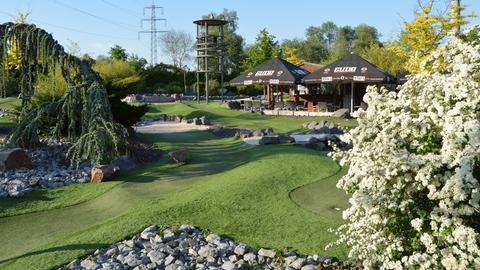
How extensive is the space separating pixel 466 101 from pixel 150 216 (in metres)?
4.30

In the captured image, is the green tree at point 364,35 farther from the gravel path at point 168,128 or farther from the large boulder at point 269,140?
the large boulder at point 269,140

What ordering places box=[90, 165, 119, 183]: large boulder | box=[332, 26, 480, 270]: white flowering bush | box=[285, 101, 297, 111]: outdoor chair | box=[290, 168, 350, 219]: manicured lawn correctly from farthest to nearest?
box=[285, 101, 297, 111]: outdoor chair → box=[90, 165, 119, 183]: large boulder → box=[290, 168, 350, 219]: manicured lawn → box=[332, 26, 480, 270]: white flowering bush

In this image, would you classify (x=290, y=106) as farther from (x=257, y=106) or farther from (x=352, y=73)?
(x=352, y=73)

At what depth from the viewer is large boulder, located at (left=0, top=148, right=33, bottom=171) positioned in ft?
31.4

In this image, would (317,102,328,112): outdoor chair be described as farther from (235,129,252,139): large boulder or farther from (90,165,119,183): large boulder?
(90,165,119,183): large boulder

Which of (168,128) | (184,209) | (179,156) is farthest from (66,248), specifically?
(168,128)

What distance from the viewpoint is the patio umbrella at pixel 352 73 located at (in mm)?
19344

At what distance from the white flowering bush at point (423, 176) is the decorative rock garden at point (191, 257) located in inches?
33.0

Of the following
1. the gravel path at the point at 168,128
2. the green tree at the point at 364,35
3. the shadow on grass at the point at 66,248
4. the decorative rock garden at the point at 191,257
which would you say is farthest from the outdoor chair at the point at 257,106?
the green tree at the point at 364,35

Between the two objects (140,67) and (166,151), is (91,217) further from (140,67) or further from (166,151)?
(140,67)

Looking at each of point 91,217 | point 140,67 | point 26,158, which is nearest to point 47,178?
point 26,158

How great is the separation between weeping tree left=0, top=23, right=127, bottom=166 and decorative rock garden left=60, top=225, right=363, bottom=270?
4382 millimetres

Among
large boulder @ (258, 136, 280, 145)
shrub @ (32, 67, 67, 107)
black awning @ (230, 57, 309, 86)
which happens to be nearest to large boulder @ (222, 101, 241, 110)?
black awning @ (230, 57, 309, 86)

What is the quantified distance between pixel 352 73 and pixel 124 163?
12.7 m
